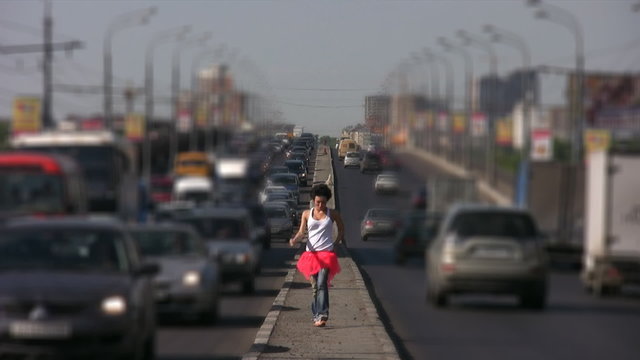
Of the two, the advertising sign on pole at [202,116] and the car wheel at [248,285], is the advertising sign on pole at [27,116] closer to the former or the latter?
the advertising sign on pole at [202,116]

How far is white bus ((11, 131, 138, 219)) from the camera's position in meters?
6.36

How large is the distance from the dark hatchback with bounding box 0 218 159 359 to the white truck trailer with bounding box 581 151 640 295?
112 inches

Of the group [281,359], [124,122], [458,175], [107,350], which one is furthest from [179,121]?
[281,359]

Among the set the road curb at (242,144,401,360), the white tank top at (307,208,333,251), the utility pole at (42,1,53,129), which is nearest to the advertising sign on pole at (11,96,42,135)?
the utility pole at (42,1,53,129)

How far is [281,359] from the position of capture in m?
27.7

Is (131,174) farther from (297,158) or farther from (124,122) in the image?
(297,158)

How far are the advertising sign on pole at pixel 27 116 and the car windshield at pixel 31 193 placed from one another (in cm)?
44

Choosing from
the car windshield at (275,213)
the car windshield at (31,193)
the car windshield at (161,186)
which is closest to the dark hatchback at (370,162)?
the car windshield at (275,213)

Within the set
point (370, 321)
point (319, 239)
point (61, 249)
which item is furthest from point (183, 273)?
point (370, 321)

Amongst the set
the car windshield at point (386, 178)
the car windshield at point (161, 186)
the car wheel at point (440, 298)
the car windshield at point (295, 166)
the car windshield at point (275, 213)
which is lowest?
the car wheel at point (440, 298)

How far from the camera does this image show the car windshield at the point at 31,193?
244 inches

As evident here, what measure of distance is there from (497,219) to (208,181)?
246 centimetres

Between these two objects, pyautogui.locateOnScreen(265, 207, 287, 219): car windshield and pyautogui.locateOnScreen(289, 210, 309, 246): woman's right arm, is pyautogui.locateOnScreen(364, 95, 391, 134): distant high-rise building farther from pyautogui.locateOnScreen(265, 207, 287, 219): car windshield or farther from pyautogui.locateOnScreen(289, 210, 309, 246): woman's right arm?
pyautogui.locateOnScreen(289, 210, 309, 246): woman's right arm

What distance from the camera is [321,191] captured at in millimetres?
8203
